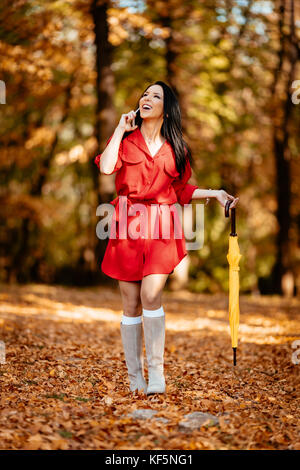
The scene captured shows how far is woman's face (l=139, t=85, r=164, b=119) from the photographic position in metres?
3.88

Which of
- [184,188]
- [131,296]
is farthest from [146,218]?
[131,296]

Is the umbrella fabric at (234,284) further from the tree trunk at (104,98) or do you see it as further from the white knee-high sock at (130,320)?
the tree trunk at (104,98)

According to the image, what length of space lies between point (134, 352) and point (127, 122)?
157 cm

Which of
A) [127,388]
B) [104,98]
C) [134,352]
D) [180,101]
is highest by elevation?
[180,101]

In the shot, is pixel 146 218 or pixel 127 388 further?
pixel 127 388

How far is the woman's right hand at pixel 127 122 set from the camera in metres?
3.80

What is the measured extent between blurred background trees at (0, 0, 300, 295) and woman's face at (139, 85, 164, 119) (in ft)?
15.2

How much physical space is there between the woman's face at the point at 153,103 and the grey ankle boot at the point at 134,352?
1.45 meters

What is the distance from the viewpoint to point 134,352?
388 centimetres

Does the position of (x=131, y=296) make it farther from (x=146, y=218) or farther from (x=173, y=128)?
(x=173, y=128)

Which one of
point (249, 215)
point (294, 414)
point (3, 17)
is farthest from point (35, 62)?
point (249, 215)

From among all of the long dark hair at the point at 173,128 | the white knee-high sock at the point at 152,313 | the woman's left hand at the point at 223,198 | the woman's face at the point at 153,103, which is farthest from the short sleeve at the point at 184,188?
the white knee-high sock at the point at 152,313

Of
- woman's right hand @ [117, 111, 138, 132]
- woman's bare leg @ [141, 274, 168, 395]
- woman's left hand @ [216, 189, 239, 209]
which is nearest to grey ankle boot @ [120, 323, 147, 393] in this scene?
woman's bare leg @ [141, 274, 168, 395]

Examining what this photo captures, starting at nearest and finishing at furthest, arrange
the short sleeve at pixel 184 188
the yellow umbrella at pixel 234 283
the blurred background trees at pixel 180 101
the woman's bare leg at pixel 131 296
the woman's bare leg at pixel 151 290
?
the woman's bare leg at pixel 151 290, the woman's bare leg at pixel 131 296, the short sleeve at pixel 184 188, the yellow umbrella at pixel 234 283, the blurred background trees at pixel 180 101
